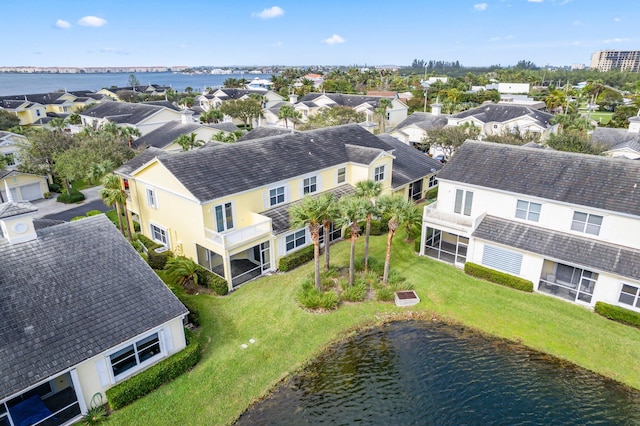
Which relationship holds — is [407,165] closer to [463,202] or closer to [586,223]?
[463,202]

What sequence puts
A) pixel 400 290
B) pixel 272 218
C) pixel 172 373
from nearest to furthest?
pixel 172 373, pixel 400 290, pixel 272 218

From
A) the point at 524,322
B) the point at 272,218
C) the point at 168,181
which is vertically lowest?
the point at 524,322

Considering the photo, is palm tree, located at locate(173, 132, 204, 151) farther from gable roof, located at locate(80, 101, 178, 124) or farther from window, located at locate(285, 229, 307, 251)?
window, located at locate(285, 229, 307, 251)

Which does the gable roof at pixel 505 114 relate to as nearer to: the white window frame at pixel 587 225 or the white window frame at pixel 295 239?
the white window frame at pixel 587 225

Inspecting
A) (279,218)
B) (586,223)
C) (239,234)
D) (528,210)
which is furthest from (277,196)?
(586,223)

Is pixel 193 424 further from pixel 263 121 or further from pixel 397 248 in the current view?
pixel 263 121

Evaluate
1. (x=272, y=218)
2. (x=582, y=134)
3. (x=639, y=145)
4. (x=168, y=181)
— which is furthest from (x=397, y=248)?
(x=639, y=145)

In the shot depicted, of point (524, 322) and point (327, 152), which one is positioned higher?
point (327, 152)

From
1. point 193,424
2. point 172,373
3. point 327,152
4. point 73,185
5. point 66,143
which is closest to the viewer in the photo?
point 193,424
